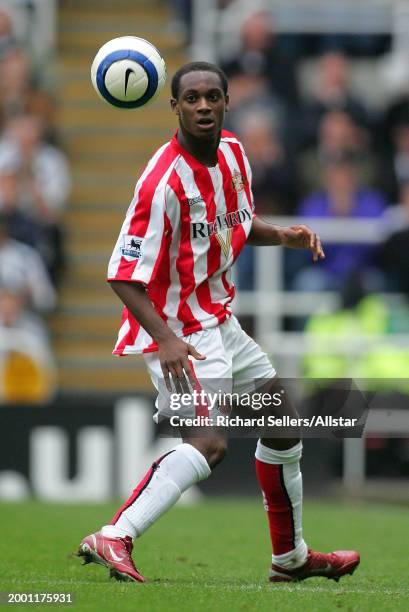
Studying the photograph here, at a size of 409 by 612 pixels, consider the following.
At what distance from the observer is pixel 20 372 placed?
1421 centimetres

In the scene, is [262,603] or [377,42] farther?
[377,42]

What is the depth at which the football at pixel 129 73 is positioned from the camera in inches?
270

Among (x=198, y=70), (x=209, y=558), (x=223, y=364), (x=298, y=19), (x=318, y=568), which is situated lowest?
(x=209, y=558)

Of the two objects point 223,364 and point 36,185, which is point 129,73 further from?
point 36,185

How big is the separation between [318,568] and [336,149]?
28.8 feet

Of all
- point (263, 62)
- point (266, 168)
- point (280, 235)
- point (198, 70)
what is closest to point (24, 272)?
point (266, 168)

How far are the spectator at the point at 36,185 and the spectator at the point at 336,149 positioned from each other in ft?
8.48

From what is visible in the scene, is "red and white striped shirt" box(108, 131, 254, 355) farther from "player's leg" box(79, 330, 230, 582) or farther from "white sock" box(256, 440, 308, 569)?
"white sock" box(256, 440, 308, 569)

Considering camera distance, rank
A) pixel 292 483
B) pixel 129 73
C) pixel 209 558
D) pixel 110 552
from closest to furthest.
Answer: pixel 110 552 < pixel 129 73 < pixel 292 483 < pixel 209 558

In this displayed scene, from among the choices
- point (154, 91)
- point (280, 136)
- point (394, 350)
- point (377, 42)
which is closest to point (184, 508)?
point (394, 350)

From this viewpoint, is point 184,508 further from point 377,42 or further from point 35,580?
point 377,42

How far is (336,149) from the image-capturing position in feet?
50.5

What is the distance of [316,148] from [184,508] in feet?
16.3

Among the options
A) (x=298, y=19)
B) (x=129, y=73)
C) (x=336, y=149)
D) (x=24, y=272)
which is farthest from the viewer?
(x=298, y=19)
